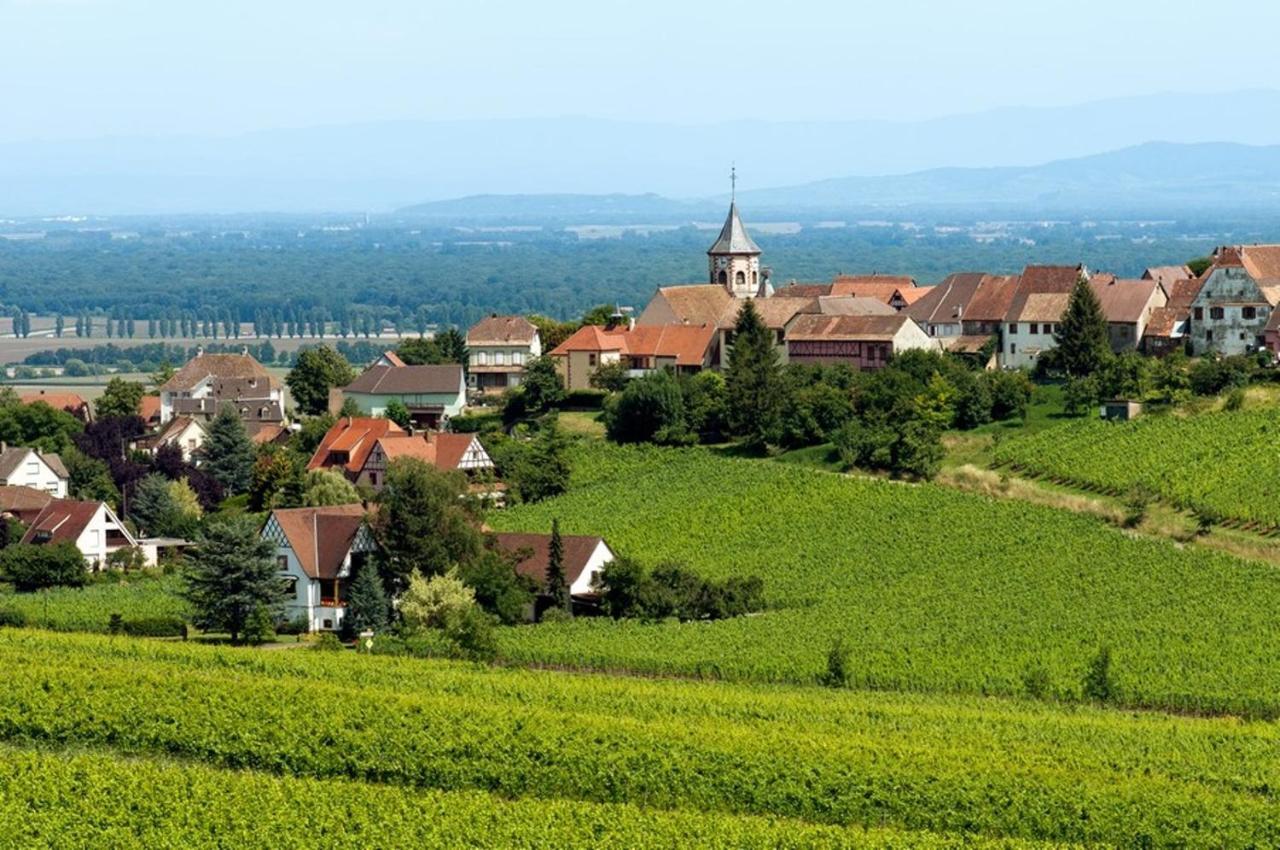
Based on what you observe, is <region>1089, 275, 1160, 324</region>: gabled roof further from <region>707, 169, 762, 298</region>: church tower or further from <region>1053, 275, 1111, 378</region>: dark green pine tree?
<region>707, 169, 762, 298</region>: church tower

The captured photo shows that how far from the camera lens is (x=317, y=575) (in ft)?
163

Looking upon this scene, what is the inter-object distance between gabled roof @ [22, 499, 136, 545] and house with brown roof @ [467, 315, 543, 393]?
1880cm

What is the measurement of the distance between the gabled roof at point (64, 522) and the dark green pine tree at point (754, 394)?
16859 mm

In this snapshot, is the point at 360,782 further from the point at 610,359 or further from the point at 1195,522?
the point at 610,359

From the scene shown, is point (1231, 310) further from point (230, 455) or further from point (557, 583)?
point (230, 455)

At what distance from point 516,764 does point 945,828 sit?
659cm

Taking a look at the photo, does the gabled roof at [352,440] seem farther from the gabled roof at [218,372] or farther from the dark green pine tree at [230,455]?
the gabled roof at [218,372]

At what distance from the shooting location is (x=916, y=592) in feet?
163

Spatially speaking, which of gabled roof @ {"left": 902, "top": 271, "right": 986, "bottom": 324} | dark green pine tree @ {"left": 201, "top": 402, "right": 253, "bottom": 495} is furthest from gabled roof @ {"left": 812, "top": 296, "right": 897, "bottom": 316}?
dark green pine tree @ {"left": 201, "top": 402, "right": 253, "bottom": 495}

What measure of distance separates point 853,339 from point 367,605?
2522 centimetres

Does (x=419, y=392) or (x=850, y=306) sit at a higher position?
(x=850, y=306)

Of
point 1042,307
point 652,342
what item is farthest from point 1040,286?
point 652,342

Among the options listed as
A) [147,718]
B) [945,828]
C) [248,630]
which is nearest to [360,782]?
[147,718]

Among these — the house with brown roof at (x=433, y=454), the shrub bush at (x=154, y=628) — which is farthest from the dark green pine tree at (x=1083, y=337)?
the shrub bush at (x=154, y=628)
